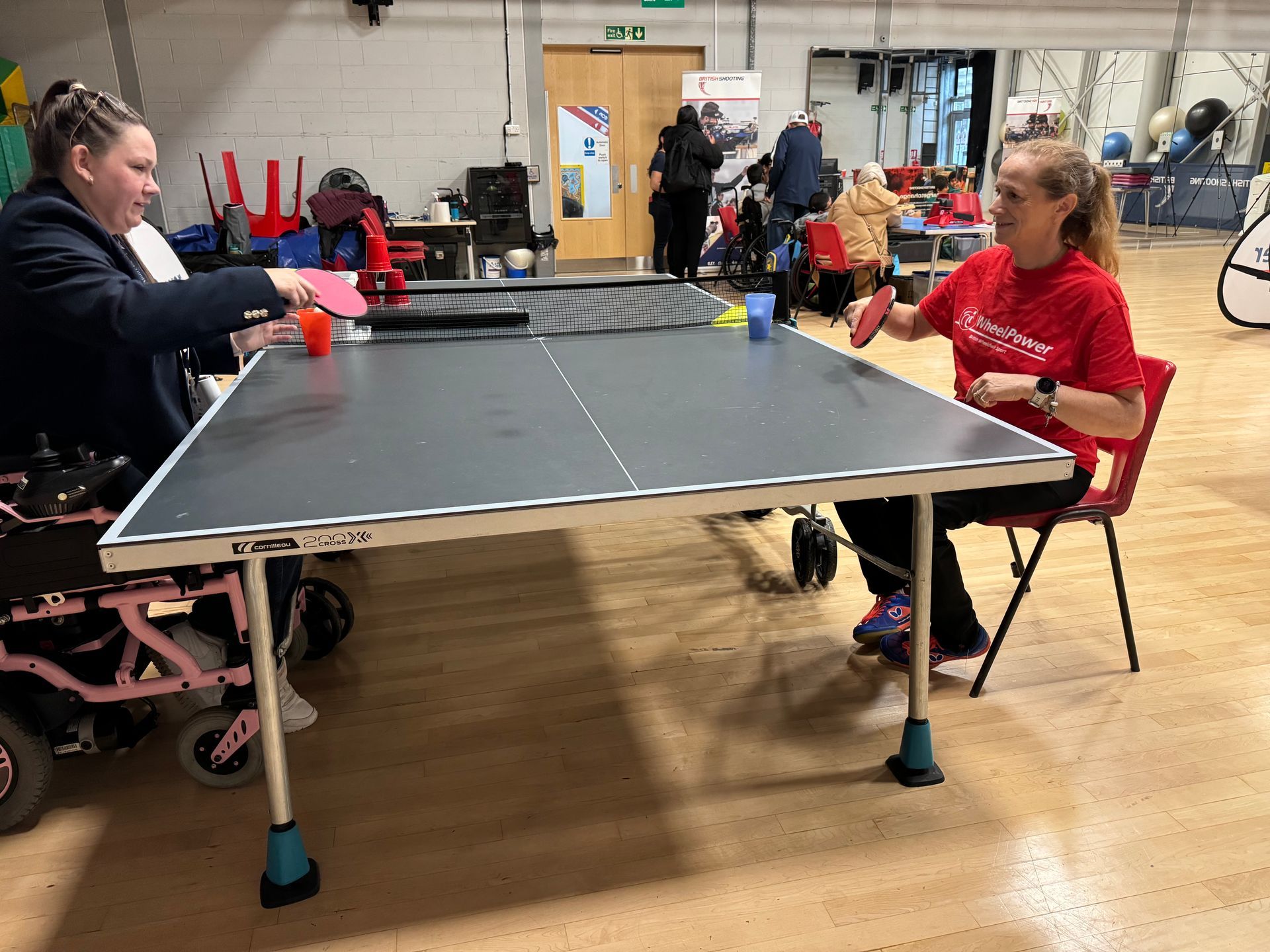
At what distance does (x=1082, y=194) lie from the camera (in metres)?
1.98

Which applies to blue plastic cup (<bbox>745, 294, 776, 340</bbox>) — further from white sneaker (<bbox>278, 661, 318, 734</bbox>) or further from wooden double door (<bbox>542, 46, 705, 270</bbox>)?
wooden double door (<bbox>542, 46, 705, 270</bbox>)

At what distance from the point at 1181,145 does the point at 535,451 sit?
12969 mm

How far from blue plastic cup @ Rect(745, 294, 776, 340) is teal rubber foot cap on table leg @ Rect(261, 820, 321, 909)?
170 centimetres

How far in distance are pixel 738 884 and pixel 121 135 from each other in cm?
182

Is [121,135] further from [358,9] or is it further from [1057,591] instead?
[358,9]

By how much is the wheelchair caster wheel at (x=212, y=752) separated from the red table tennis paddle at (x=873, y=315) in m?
1.72

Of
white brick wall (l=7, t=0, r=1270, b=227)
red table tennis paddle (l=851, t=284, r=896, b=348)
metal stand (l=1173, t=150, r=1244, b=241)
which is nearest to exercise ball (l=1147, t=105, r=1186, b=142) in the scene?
metal stand (l=1173, t=150, r=1244, b=241)

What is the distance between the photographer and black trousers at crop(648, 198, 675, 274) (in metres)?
8.09

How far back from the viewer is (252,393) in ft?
6.61

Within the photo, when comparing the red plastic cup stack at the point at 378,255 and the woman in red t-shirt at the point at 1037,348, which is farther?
the red plastic cup stack at the point at 378,255

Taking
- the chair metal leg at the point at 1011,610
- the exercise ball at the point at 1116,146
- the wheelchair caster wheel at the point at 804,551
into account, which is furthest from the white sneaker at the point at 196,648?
the exercise ball at the point at 1116,146

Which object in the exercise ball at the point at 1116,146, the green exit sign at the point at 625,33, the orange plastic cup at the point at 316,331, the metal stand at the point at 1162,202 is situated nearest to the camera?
the orange plastic cup at the point at 316,331

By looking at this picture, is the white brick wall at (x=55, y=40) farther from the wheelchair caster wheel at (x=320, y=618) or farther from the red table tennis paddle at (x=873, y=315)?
the red table tennis paddle at (x=873, y=315)

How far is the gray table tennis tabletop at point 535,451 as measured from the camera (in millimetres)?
1302
